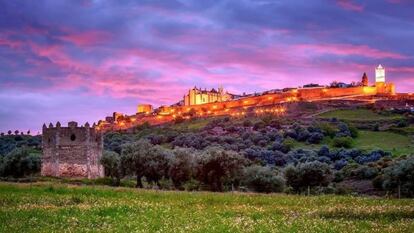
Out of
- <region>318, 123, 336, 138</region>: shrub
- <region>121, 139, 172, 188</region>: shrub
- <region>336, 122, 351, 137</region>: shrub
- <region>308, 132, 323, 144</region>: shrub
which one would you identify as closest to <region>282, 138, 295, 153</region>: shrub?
<region>308, 132, 323, 144</region>: shrub

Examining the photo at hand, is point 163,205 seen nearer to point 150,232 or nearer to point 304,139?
point 150,232

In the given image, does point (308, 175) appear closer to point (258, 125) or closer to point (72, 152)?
point (72, 152)

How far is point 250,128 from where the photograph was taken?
594ft

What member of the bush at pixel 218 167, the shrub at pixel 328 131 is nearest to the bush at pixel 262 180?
the bush at pixel 218 167

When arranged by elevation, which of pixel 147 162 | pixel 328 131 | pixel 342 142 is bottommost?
pixel 147 162

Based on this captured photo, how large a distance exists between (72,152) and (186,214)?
7234cm

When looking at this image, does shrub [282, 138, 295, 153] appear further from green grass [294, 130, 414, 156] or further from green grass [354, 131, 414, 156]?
green grass [354, 131, 414, 156]

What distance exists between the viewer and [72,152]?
93688 mm

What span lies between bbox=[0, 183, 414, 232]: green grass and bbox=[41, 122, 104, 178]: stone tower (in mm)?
58702

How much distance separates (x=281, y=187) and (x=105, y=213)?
50.4 metres

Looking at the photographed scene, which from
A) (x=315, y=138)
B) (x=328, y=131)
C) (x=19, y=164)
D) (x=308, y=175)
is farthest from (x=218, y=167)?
(x=328, y=131)

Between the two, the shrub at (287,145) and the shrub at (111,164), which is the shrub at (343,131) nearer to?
the shrub at (287,145)

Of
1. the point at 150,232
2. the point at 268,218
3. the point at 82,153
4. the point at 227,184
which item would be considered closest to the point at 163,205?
the point at 268,218

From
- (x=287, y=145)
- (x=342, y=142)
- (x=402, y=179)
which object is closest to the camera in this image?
(x=402, y=179)
